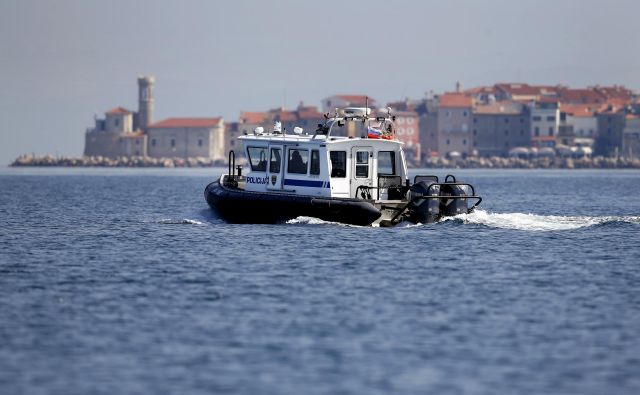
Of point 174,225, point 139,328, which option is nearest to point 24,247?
point 174,225

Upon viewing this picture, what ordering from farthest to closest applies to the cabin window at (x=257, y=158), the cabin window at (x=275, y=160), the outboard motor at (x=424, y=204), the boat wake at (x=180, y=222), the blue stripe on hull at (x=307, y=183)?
the boat wake at (x=180, y=222) → the cabin window at (x=257, y=158) → the cabin window at (x=275, y=160) → the blue stripe on hull at (x=307, y=183) → the outboard motor at (x=424, y=204)

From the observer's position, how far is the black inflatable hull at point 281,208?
35.5 metres

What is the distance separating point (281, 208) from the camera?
120 feet

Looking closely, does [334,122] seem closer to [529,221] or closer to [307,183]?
[307,183]

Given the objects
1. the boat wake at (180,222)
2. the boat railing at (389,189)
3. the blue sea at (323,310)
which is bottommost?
the blue sea at (323,310)

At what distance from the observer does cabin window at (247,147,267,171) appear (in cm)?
3794

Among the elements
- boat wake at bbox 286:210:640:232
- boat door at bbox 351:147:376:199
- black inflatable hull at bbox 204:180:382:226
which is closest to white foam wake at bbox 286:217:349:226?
boat wake at bbox 286:210:640:232

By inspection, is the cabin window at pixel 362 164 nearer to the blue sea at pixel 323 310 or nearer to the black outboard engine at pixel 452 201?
the blue sea at pixel 323 310

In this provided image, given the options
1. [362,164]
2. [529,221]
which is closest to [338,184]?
[362,164]

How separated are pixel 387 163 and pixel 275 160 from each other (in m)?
3.17

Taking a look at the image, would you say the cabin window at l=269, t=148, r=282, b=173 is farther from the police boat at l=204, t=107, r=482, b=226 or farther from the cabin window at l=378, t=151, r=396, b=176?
the cabin window at l=378, t=151, r=396, b=176

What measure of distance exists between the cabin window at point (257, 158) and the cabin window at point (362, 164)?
2.86m

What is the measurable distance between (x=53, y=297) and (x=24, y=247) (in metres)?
10.2

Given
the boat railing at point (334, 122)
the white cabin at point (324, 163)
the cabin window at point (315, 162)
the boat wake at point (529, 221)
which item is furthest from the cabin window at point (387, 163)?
the boat wake at point (529, 221)
